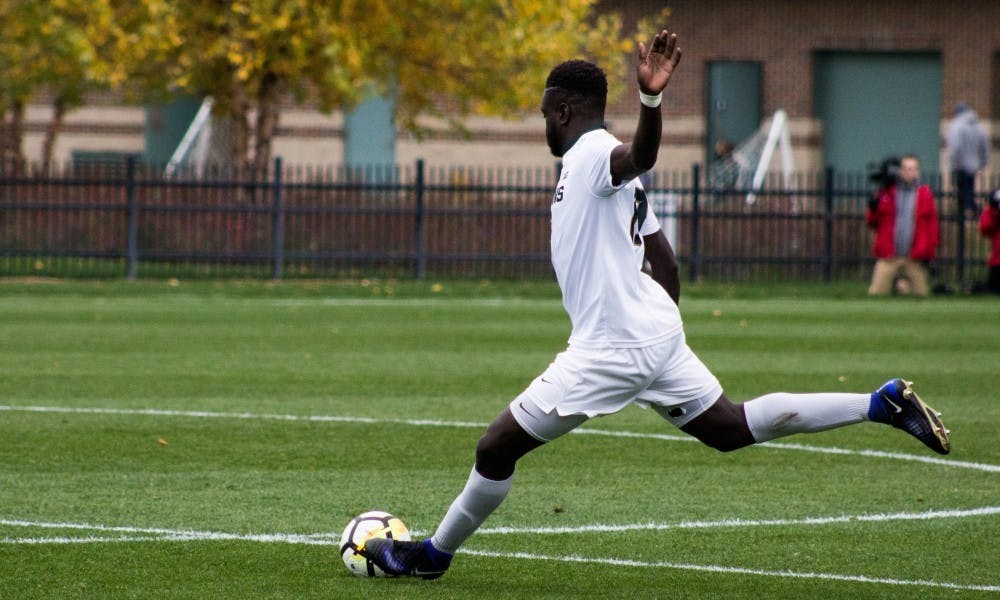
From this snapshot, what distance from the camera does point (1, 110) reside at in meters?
31.1

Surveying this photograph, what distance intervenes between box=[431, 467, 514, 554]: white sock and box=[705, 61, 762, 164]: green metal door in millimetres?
31777

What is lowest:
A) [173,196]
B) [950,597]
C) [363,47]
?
[950,597]

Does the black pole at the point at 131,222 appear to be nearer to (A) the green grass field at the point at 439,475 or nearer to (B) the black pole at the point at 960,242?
(A) the green grass field at the point at 439,475

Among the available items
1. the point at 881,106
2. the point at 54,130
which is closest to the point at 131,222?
the point at 54,130

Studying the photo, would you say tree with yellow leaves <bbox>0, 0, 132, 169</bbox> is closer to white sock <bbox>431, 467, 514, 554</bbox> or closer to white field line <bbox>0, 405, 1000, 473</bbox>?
white field line <bbox>0, 405, 1000, 473</bbox>

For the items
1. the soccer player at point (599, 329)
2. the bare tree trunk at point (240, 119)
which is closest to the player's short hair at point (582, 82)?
the soccer player at point (599, 329)

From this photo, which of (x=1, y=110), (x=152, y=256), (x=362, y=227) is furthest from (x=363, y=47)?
(x=1, y=110)

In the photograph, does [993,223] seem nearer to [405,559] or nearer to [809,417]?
[809,417]

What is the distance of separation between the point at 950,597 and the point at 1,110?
27801 millimetres

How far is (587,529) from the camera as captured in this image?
710cm

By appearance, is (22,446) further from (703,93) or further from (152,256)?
(703,93)

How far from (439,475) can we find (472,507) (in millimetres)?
2529

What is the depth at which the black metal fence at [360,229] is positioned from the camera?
2486 centimetres

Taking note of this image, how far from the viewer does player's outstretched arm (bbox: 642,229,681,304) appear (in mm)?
6055
